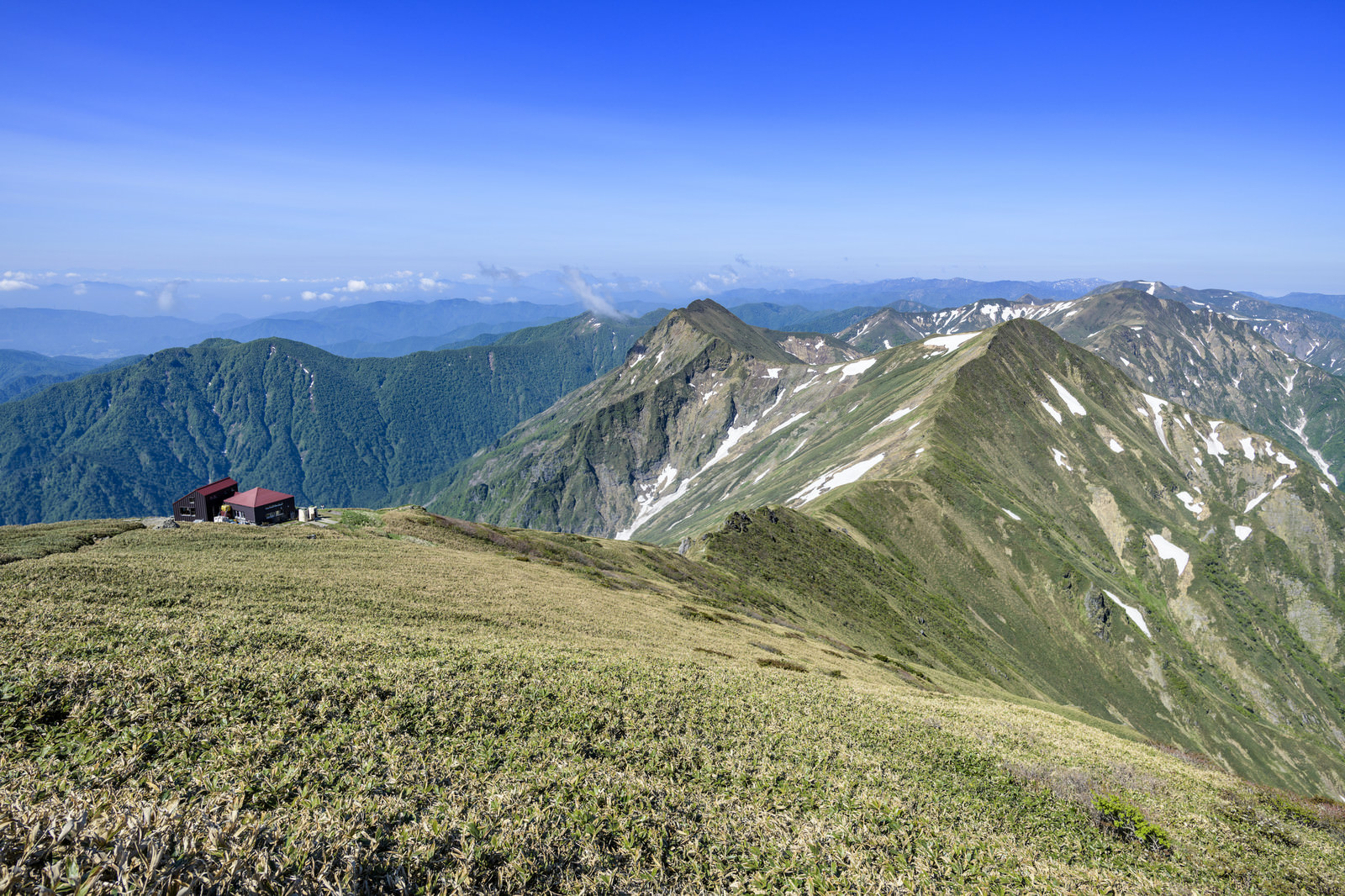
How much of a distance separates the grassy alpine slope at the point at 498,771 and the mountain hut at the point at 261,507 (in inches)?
995

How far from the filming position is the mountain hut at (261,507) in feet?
194

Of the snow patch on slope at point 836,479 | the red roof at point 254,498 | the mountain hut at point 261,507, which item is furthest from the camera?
the snow patch on slope at point 836,479

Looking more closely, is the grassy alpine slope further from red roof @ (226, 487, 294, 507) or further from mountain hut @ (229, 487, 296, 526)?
red roof @ (226, 487, 294, 507)

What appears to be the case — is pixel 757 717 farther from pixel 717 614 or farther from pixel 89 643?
pixel 717 614

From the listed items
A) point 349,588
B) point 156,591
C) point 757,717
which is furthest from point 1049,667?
point 156,591

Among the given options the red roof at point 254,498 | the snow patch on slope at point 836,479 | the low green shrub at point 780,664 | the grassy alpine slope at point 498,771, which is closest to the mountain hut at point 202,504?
the red roof at point 254,498

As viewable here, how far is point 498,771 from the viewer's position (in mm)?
14828

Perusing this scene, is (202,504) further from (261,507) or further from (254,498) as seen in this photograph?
(261,507)

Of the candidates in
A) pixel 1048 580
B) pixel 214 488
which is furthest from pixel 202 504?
pixel 1048 580

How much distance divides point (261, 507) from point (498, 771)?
59.0 meters

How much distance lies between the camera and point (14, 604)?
70.5 ft

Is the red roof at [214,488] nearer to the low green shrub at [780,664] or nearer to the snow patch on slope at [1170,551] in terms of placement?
the low green shrub at [780,664]

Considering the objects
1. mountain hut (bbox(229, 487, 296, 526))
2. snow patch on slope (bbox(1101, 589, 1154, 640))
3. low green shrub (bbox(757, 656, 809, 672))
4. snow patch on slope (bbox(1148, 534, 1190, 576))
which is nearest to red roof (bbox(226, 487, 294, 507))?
mountain hut (bbox(229, 487, 296, 526))

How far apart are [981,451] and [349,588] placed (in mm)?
172273
